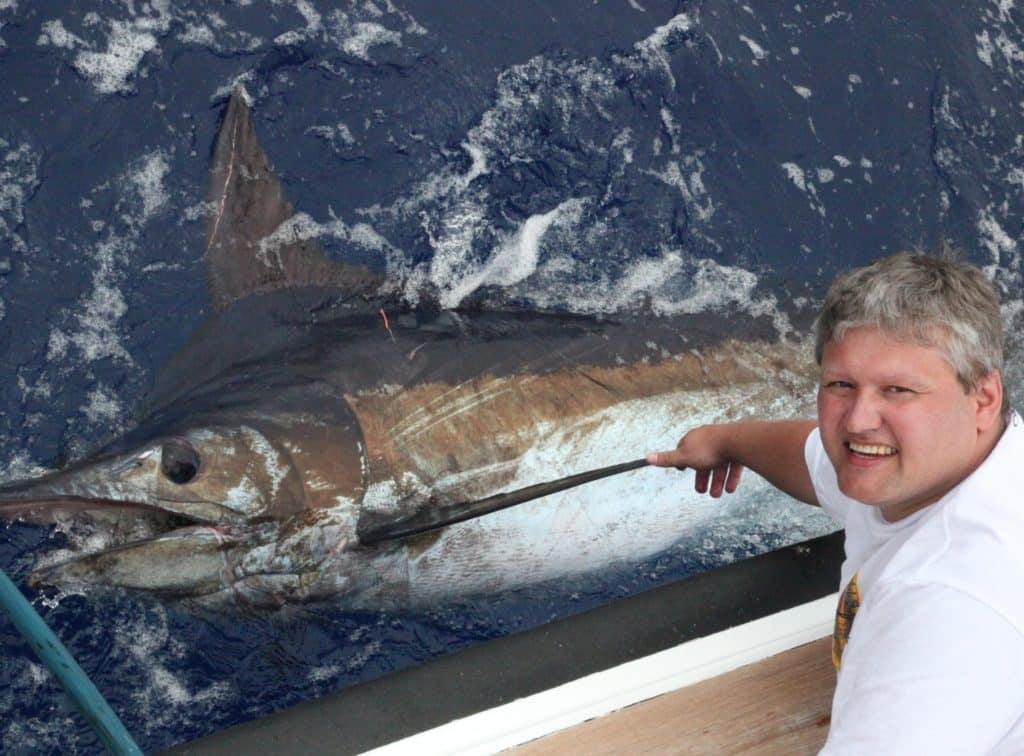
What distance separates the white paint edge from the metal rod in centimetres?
41

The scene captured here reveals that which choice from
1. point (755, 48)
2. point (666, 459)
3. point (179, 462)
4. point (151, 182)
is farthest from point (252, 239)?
point (755, 48)

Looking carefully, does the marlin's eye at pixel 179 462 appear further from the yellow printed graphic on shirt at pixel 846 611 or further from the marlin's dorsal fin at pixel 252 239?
the yellow printed graphic on shirt at pixel 846 611

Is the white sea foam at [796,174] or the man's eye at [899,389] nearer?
the man's eye at [899,389]

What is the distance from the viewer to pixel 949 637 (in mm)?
1234

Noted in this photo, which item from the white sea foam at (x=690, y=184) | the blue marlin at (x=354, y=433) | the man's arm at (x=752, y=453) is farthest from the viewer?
the white sea foam at (x=690, y=184)

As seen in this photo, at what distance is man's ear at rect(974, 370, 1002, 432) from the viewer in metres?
1.36

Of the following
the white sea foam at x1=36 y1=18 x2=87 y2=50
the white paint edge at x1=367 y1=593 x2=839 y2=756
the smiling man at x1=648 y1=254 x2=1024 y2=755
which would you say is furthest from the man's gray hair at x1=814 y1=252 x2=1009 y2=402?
the white sea foam at x1=36 y1=18 x2=87 y2=50

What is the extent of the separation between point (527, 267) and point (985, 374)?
1.77m

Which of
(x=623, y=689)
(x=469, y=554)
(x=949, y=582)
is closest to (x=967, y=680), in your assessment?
(x=949, y=582)

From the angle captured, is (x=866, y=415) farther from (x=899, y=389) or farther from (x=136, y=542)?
(x=136, y=542)

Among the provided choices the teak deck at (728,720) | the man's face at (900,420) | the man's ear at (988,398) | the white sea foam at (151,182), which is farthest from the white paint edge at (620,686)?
the white sea foam at (151,182)

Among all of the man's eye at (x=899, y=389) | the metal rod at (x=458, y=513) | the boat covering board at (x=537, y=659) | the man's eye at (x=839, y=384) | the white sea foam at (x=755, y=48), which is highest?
the white sea foam at (x=755, y=48)

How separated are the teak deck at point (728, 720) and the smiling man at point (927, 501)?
0.37 meters

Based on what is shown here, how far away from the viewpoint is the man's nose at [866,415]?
1.37 meters
